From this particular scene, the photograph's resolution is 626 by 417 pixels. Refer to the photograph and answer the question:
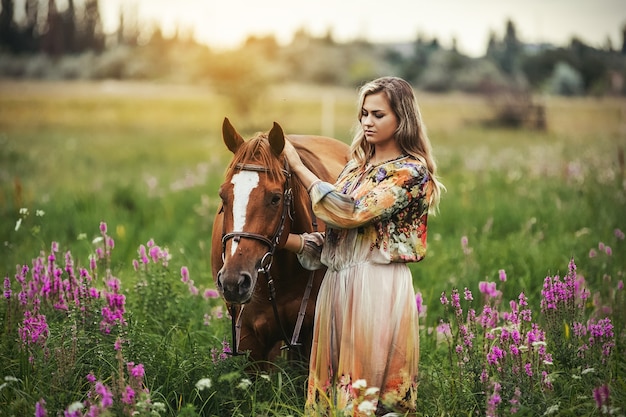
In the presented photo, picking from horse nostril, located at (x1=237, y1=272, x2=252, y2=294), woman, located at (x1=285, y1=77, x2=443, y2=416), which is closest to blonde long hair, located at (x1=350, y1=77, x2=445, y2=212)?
woman, located at (x1=285, y1=77, x2=443, y2=416)

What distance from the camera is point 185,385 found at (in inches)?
137

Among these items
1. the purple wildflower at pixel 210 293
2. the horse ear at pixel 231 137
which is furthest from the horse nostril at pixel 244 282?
the purple wildflower at pixel 210 293

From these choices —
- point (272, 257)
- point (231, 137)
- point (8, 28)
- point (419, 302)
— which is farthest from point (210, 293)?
point (8, 28)

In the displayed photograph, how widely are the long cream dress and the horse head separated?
0.72 feet

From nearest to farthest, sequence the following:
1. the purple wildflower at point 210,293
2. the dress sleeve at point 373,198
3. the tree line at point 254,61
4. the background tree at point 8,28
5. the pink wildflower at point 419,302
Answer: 1. the dress sleeve at point 373,198
2. the pink wildflower at point 419,302
3. the purple wildflower at point 210,293
4. the tree line at point 254,61
5. the background tree at point 8,28

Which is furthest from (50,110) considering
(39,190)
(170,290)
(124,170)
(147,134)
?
(170,290)

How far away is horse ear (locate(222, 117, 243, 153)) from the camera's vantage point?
3162 mm

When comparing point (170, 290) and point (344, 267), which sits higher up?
point (344, 267)

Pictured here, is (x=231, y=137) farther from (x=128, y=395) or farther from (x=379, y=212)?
(x=128, y=395)

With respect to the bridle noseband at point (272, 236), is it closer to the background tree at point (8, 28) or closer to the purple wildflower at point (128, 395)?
the purple wildflower at point (128, 395)

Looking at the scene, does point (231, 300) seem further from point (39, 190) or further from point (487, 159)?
point (487, 159)

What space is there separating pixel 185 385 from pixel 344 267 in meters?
1.14

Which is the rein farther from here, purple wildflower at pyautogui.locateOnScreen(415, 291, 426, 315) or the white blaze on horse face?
purple wildflower at pyautogui.locateOnScreen(415, 291, 426, 315)

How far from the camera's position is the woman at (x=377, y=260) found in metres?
2.93
